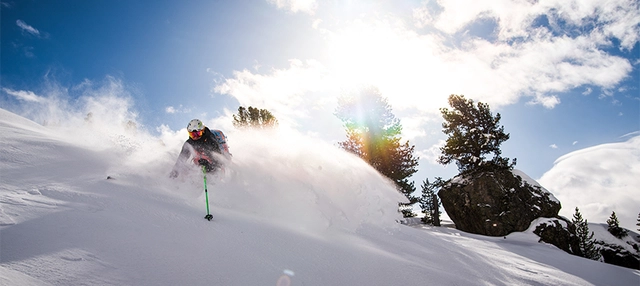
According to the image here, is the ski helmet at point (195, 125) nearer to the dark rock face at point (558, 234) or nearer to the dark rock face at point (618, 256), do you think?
the dark rock face at point (558, 234)

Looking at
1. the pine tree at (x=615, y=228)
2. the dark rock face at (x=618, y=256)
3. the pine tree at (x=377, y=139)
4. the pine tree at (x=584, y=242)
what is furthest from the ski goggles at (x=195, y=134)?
the pine tree at (x=615, y=228)

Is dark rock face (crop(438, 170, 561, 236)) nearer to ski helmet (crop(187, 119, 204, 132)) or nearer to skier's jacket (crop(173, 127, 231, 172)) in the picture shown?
skier's jacket (crop(173, 127, 231, 172))

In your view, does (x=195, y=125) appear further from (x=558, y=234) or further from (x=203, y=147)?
(x=558, y=234)

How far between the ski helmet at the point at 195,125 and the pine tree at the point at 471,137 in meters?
22.9

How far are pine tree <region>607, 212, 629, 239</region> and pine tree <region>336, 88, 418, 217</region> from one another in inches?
906

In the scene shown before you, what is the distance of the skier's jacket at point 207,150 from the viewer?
715 cm

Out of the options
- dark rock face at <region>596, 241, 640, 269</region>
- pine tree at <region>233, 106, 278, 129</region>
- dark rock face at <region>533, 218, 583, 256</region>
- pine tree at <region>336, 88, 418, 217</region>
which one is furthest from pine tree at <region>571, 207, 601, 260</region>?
pine tree at <region>233, 106, 278, 129</region>

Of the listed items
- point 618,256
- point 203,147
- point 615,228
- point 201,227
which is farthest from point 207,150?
point 615,228

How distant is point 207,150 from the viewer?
24.4ft

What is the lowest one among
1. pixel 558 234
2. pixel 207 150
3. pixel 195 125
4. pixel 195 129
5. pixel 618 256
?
pixel 618 256

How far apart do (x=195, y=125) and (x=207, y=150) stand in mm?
783

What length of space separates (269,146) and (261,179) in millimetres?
2799

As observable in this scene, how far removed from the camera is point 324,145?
1160 centimetres

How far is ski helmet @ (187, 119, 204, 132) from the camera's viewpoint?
24.5 feet
